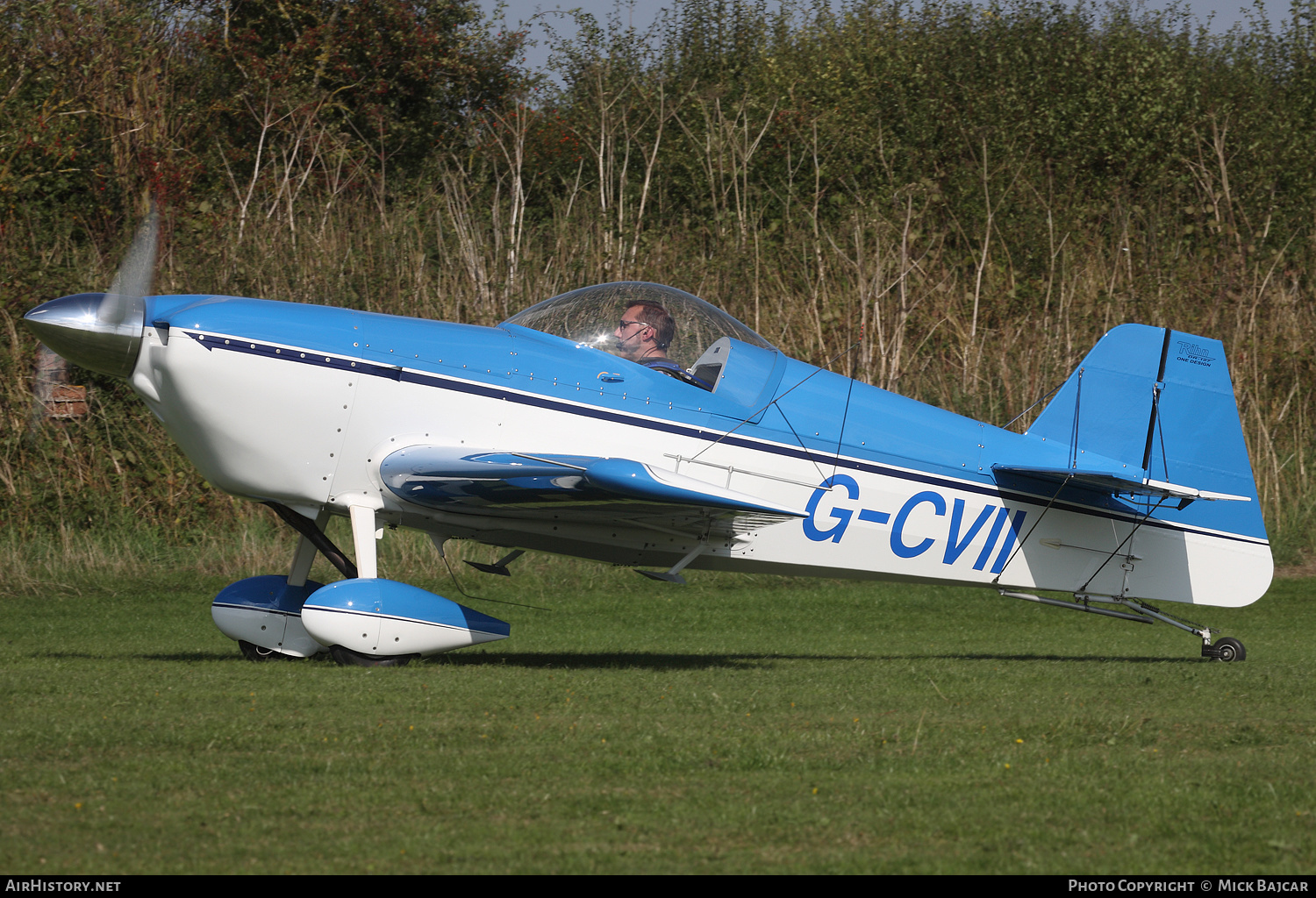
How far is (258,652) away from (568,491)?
2317 mm

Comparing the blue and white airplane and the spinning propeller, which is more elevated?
the spinning propeller

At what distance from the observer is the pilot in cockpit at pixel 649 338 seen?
7141 mm

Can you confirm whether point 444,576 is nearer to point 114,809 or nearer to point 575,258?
point 575,258

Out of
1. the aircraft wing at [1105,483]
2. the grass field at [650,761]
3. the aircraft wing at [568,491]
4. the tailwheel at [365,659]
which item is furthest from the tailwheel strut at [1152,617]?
the tailwheel at [365,659]

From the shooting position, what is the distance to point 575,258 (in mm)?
14461

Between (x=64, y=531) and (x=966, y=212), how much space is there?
13.2 metres

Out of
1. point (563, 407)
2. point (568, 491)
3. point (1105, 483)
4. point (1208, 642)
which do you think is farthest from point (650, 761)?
point (1208, 642)

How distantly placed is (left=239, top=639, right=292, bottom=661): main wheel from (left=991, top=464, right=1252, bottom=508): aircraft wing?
4.60 metres

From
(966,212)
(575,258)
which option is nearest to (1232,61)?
(966,212)

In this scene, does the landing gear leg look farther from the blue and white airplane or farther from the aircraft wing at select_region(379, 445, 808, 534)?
the aircraft wing at select_region(379, 445, 808, 534)

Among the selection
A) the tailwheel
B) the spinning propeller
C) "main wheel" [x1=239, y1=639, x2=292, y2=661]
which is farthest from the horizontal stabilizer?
the spinning propeller

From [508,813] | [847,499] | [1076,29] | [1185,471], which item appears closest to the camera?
[508,813]

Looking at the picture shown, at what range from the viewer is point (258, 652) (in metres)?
7.16

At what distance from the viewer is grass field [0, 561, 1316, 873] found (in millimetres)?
3227
